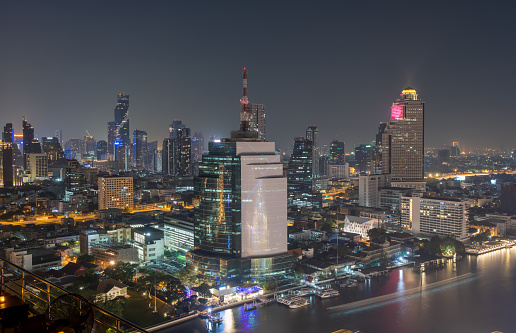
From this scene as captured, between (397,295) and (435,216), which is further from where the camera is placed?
(435,216)

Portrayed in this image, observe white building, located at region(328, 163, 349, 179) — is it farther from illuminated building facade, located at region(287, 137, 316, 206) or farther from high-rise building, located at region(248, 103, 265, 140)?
illuminated building facade, located at region(287, 137, 316, 206)

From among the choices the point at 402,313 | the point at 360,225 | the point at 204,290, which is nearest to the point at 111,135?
the point at 360,225

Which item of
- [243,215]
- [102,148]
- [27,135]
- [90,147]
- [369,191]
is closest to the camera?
[243,215]

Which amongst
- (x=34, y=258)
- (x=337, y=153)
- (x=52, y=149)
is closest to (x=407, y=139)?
(x=337, y=153)

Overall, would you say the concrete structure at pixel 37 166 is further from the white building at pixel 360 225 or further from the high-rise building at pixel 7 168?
the white building at pixel 360 225

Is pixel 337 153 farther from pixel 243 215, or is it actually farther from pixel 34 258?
pixel 34 258

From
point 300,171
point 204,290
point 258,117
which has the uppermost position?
point 258,117

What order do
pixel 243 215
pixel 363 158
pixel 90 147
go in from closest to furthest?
pixel 243 215
pixel 363 158
pixel 90 147

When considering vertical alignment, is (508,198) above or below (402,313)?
above

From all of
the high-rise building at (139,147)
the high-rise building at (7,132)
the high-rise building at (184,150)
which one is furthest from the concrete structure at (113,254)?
the high-rise building at (139,147)
